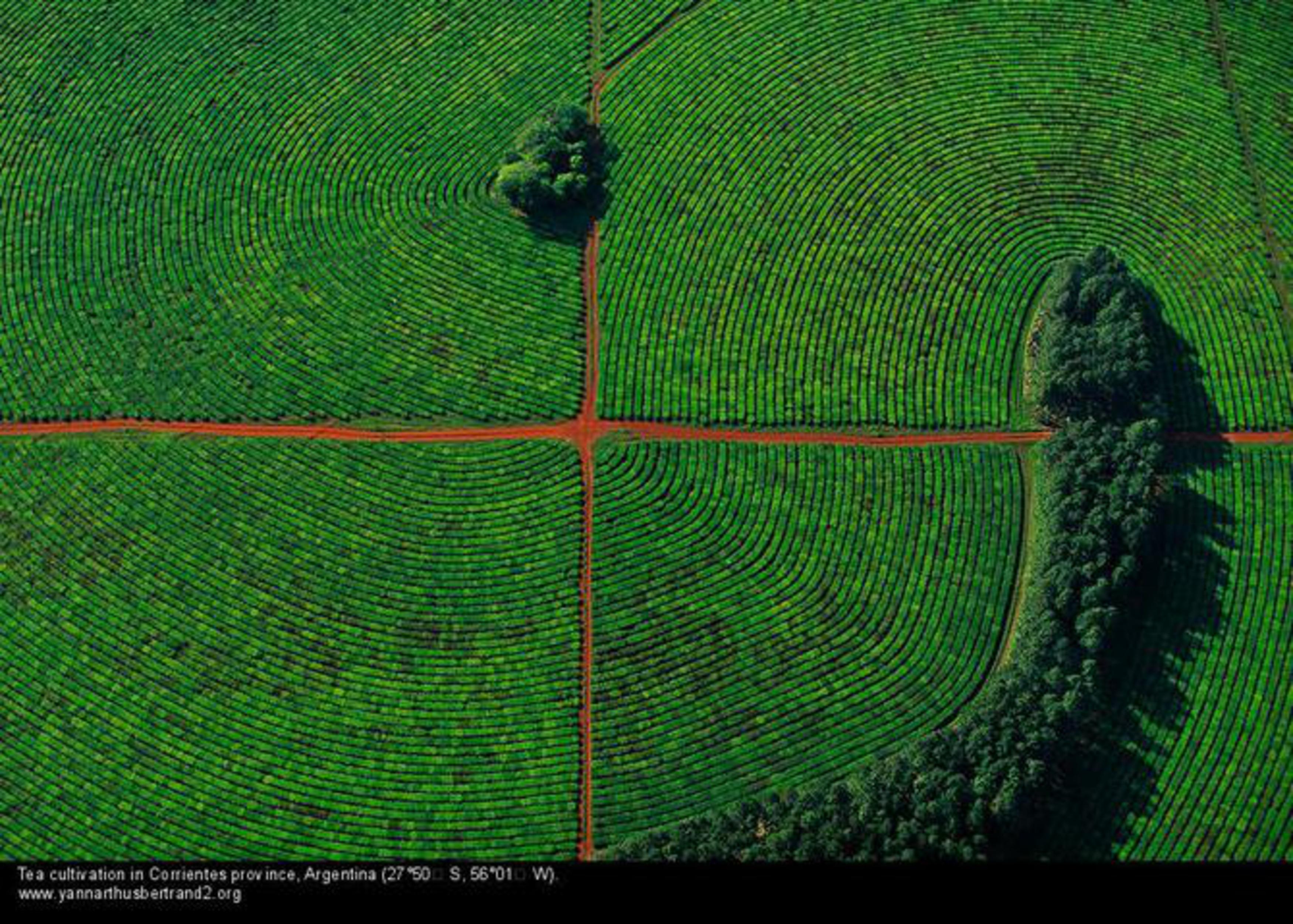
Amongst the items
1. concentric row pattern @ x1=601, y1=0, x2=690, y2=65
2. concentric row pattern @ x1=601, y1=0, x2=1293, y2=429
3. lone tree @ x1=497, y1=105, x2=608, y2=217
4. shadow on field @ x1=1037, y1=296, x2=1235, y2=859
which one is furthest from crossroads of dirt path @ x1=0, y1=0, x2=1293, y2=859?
concentric row pattern @ x1=601, y1=0, x2=690, y2=65

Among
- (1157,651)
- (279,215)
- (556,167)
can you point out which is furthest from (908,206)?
(279,215)

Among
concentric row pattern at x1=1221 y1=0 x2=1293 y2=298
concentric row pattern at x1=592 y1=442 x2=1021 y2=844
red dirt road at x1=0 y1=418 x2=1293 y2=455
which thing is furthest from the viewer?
concentric row pattern at x1=1221 y1=0 x2=1293 y2=298

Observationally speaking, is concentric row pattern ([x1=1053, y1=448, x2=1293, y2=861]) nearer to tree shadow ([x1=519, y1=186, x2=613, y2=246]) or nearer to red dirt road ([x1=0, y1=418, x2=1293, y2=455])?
red dirt road ([x1=0, y1=418, x2=1293, y2=455])

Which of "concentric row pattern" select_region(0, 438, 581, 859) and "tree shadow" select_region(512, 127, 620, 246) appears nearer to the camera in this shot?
"concentric row pattern" select_region(0, 438, 581, 859)

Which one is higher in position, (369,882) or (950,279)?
(950,279)

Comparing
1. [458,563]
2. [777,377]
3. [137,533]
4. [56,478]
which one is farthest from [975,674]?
[56,478]

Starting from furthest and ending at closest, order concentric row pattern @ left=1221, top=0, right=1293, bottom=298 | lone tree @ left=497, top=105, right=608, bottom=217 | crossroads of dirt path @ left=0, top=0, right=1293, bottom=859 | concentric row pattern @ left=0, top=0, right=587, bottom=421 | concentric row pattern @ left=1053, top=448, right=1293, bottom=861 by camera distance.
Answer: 1. concentric row pattern @ left=1221, top=0, right=1293, bottom=298
2. lone tree @ left=497, top=105, right=608, bottom=217
3. concentric row pattern @ left=0, top=0, right=587, bottom=421
4. crossroads of dirt path @ left=0, top=0, right=1293, bottom=859
5. concentric row pattern @ left=1053, top=448, right=1293, bottom=861

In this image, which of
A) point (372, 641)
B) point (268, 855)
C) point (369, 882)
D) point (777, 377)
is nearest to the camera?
point (369, 882)

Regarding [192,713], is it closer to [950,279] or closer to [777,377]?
[777,377]
